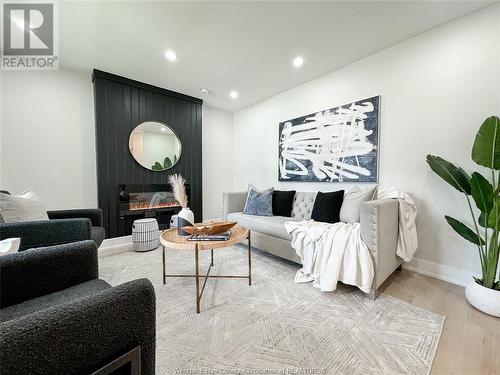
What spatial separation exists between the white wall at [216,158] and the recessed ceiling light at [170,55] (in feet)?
5.17

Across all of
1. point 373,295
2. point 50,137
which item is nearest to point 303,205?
point 373,295

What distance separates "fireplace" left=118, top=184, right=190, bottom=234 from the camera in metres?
3.06

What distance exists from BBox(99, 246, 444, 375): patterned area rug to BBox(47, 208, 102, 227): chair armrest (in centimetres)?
70

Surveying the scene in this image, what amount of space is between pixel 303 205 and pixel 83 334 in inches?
103

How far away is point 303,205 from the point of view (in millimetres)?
2859

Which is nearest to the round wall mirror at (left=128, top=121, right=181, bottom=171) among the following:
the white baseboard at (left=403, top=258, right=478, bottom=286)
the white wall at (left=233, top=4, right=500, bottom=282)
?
the white wall at (left=233, top=4, right=500, bottom=282)

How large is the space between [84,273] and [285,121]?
313 cm

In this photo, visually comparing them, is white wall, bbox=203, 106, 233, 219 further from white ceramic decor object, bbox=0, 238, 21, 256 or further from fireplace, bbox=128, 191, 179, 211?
white ceramic decor object, bbox=0, 238, 21, 256

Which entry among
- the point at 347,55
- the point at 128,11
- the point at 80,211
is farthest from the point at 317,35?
the point at 80,211

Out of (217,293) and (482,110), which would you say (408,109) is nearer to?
(482,110)

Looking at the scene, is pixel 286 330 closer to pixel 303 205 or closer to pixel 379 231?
pixel 379 231

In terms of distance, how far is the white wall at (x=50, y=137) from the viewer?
2.44 meters

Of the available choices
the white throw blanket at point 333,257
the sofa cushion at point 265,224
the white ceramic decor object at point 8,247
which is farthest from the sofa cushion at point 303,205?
the white ceramic decor object at point 8,247

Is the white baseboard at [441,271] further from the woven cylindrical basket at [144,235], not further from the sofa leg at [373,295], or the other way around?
the woven cylindrical basket at [144,235]
